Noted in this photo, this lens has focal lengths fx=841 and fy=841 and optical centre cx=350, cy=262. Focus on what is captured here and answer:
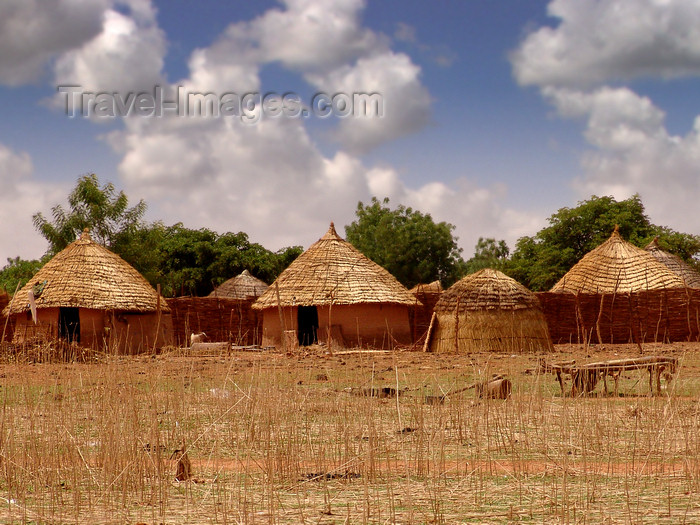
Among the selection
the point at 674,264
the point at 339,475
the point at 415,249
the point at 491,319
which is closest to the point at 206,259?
the point at 415,249

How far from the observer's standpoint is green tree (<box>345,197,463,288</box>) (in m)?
41.7

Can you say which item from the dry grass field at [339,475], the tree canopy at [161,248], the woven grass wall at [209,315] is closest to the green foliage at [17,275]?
the tree canopy at [161,248]

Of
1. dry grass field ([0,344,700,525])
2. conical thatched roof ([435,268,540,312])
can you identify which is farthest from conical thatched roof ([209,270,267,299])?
dry grass field ([0,344,700,525])

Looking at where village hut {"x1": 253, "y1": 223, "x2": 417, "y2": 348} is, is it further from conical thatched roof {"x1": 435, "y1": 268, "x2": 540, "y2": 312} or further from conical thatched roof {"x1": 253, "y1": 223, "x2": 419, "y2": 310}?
conical thatched roof {"x1": 435, "y1": 268, "x2": 540, "y2": 312}

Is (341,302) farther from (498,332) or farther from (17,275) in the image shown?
(17,275)

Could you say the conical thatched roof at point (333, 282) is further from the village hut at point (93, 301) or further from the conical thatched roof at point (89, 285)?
the conical thatched roof at point (89, 285)

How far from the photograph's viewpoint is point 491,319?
17531mm

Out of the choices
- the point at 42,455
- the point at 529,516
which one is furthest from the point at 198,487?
the point at 529,516

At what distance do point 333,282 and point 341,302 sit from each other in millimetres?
815

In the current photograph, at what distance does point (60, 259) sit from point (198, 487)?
16188 mm

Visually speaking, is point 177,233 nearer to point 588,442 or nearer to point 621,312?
point 621,312

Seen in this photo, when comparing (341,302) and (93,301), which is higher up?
(93,301)

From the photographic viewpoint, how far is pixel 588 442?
6055 mm

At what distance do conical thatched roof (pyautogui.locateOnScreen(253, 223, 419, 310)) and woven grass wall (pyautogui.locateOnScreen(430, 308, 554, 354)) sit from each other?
2382 millimetres
